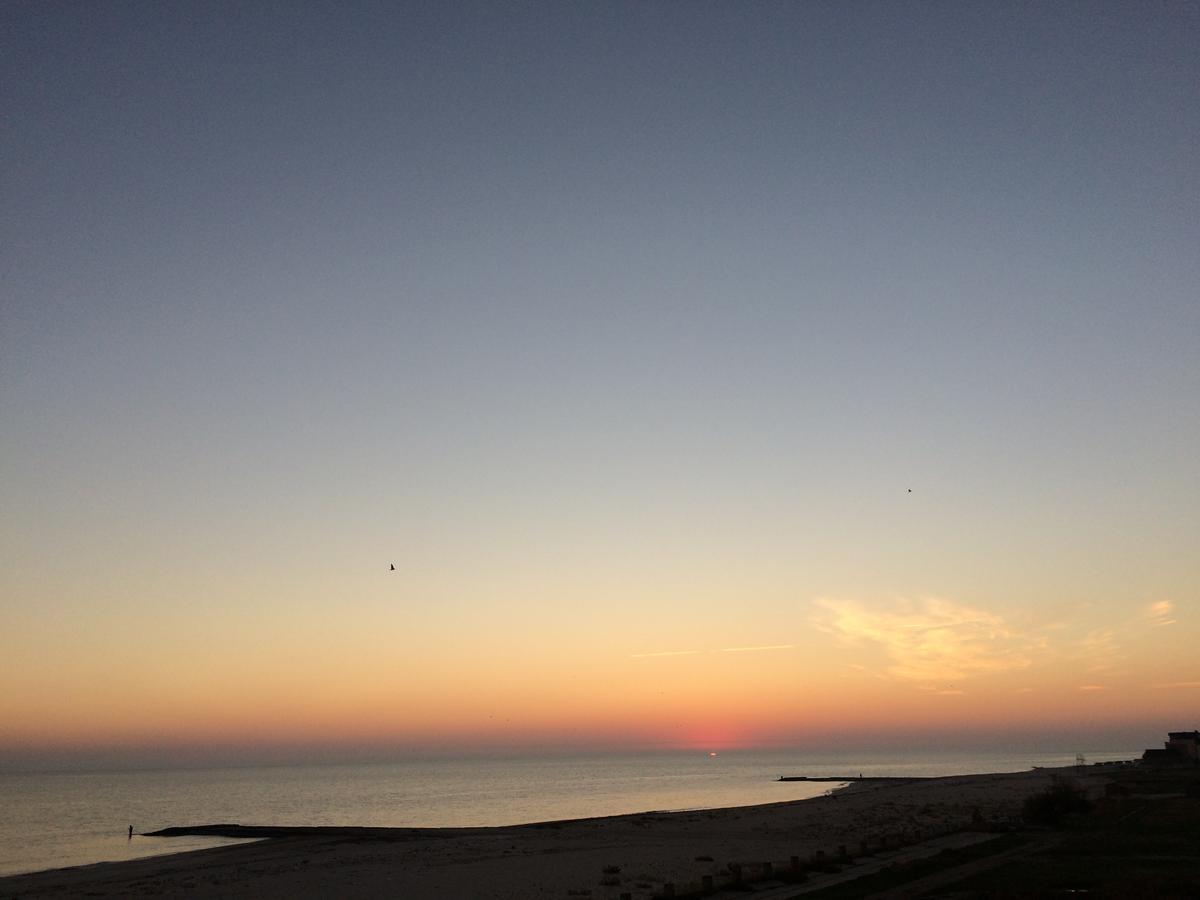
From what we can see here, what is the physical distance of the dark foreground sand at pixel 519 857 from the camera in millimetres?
39500

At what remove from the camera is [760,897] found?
85.4ft

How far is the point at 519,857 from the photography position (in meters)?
50.0

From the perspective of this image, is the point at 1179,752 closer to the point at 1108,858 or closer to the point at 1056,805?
the point at 1056,805

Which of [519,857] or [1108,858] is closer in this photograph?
[1108,858]

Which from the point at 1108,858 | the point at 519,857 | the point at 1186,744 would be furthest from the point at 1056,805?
the point at 1186,744

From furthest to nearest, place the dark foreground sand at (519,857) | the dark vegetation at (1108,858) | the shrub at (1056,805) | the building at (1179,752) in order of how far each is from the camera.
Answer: the building at (1179,752) → the shrub at (1056,805) → the dark foreground sand at (519,857) → the dark vegetation at (1108,858)

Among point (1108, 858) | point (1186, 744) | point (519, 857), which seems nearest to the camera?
point (1108, 858)

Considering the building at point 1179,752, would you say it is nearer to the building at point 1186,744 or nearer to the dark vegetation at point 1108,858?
the building at point 1186,744

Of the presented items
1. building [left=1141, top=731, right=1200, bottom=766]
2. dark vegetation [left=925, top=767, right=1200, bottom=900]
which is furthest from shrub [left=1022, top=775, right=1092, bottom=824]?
building [left=1141, top=731, right=1200, bottom=766]

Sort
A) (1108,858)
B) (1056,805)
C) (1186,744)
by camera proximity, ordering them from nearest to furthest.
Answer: (1108,858) → (1056,805) → (1186,744)

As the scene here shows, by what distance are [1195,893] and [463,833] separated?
187ft

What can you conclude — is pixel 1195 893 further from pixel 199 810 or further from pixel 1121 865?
pixel 199 810

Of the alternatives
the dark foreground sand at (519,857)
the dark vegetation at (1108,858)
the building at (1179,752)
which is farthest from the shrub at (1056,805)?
the building at (1179,752)

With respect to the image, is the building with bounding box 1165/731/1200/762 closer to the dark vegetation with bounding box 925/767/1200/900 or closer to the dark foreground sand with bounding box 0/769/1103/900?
the dark foreground sand with bounding box 0/769/1103/900
